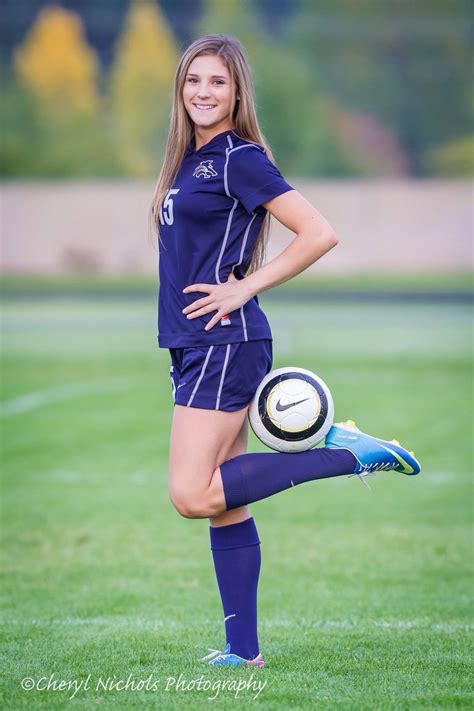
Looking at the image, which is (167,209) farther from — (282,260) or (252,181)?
(282,260)

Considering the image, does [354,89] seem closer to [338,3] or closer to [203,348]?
[338,3]

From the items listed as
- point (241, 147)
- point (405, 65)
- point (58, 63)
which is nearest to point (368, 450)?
point (241, 147)

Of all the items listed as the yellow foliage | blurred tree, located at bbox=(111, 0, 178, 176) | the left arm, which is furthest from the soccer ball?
the yellow foliage

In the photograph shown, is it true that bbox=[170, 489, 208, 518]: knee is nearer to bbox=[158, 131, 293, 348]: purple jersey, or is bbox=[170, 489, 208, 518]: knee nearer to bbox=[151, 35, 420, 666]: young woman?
bbox=[151, 35, 420, 666]: young woman

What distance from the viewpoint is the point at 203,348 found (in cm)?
389

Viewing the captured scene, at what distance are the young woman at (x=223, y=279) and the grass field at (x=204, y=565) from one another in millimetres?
435

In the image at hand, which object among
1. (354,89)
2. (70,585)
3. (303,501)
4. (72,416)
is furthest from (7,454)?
(354,89)

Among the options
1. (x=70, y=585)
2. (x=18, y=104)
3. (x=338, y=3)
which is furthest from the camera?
(x=338, y=3)

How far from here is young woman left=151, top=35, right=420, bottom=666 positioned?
3840 mm

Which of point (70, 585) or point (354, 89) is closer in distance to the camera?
point (70, 585)

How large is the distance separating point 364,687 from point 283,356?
13003mm

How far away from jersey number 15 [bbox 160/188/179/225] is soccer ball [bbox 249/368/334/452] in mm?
620

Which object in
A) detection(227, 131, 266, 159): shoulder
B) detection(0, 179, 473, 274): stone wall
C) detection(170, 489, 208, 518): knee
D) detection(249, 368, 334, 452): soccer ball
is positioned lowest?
detection(170, 489, 208, 518): knee

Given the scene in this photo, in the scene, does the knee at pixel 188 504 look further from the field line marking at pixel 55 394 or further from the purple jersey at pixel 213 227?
the field line marking at pixel 55 394
